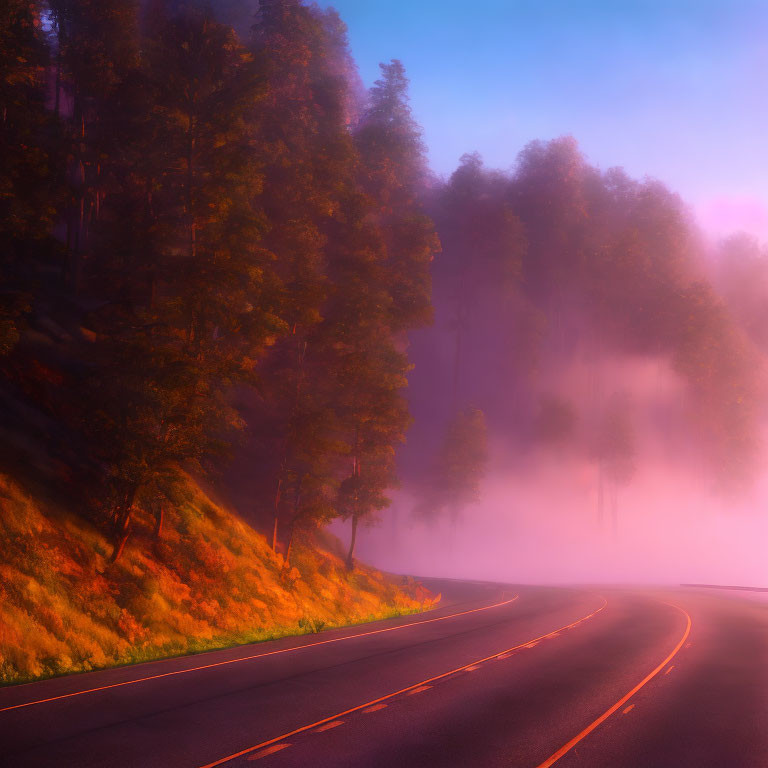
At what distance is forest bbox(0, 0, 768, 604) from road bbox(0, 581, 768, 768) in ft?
23.8

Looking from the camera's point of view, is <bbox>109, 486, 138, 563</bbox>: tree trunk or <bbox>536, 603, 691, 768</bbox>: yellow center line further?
<bbox>109, 486, 138, 563</bbox>: tree trunk

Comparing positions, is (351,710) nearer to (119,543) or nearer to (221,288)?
(119,543)

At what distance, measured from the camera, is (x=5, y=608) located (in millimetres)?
14641

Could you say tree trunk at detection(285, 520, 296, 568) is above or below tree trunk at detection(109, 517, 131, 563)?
below

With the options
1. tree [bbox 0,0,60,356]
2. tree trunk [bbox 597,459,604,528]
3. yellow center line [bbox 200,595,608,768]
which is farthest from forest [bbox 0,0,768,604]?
yellow center line [bbox 200,595,608,768]

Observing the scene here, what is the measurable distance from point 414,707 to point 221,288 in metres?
14.8

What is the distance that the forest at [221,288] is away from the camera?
19812 mm

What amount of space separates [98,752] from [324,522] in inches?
843

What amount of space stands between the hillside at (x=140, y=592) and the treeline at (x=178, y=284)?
1.10 meters

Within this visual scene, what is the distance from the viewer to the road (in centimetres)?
843

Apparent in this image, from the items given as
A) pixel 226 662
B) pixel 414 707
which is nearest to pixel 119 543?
→ pixel 226 662

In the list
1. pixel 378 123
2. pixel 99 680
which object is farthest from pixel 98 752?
pixel 378 123

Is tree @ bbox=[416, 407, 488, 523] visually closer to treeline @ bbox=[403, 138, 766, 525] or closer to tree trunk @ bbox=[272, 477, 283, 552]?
treeline @ bbox=[403, 138, 766, 525]

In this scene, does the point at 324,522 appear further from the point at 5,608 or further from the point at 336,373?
the point at 5,608
